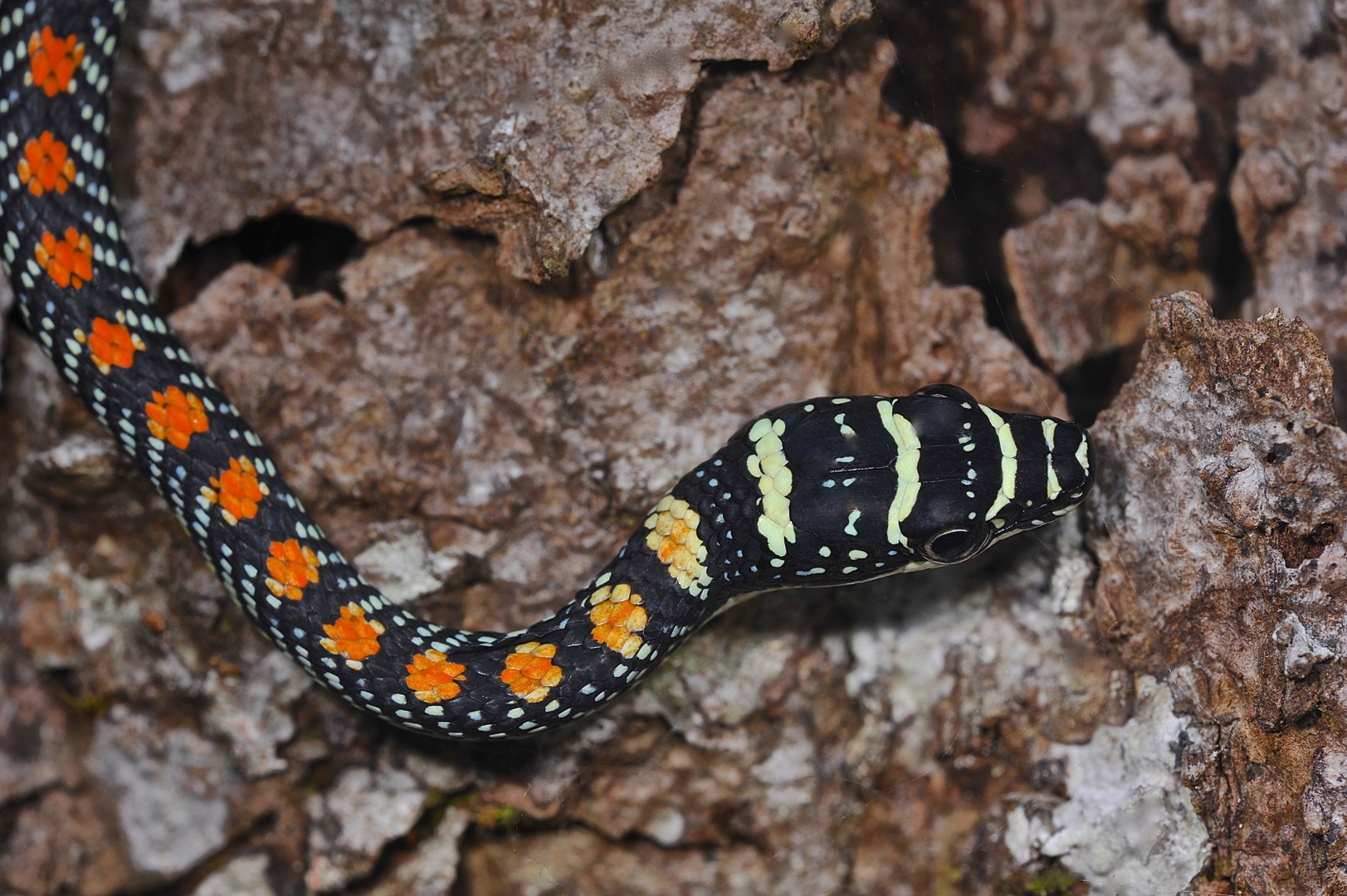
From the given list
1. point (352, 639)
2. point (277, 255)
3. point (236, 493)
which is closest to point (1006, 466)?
point (352, 639)

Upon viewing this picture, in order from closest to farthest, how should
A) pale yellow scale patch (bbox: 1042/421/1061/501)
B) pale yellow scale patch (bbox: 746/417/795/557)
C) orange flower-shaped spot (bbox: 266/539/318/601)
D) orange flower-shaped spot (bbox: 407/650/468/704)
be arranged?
pale yellow scale patch (bbox: 1042/421/1061/501) < pale yellow scale patch (bbox: 746/417/795/557) < orange flower-shaped spot (bbox: 407/650/468/704) < orange flower-shaped spot (bbox: 266/539/318/601)

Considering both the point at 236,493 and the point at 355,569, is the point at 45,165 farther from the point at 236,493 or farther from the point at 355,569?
the point at 355,569

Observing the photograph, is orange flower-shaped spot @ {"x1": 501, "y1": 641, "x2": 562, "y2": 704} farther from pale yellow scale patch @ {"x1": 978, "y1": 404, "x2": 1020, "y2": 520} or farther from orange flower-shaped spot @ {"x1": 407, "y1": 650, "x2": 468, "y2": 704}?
pale yellow scale patch @ {"x1": 978, "y1": 404, "x2": 1020, "y2": 520}

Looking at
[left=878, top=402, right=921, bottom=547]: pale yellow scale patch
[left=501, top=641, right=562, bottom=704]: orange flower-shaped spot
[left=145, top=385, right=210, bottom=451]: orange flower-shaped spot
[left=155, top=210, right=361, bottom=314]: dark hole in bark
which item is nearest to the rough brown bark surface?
[left=155, top=210, right=361, bottom=314]: dark hole in bark

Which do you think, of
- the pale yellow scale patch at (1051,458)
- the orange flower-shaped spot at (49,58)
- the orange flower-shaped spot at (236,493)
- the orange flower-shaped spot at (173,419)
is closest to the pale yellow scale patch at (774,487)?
the pale yellow scale patch at (1051,458)

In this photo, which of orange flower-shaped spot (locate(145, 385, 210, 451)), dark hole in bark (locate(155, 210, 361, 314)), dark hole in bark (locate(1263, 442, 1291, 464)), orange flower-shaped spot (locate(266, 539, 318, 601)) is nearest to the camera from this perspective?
dark hole in bark (locate(1263, 442, 1291, 464))

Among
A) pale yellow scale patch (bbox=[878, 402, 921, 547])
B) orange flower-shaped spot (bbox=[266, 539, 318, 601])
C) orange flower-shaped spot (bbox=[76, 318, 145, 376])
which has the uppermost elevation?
orange flower-shaped spot (bbox=[76, 318, 145, 376])

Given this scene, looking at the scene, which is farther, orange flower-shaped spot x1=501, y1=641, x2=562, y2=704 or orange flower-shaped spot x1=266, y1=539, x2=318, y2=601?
orange flower-shaped spot x1=266, y1=539, x2=318, y2=601
